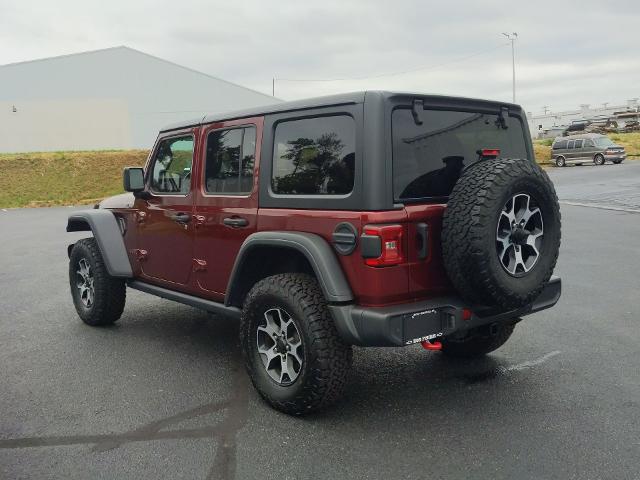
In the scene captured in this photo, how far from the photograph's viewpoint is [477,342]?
455cm

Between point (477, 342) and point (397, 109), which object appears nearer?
point (397, 109)

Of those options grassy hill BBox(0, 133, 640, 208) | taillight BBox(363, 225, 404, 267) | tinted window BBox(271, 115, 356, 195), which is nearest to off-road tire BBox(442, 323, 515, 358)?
taillight BBox(363, 225, 404, 267)

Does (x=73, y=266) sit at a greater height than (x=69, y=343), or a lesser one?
greater

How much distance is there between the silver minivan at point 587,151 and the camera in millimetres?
31750

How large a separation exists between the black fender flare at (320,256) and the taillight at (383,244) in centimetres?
21

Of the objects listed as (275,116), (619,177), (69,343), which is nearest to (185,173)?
(275,116)

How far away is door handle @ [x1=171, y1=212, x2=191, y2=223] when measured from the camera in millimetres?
4547

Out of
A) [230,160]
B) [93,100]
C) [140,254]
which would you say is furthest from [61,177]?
[230,160]

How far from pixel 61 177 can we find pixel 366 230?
27.0 meters

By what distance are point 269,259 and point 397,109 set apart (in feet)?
4.30

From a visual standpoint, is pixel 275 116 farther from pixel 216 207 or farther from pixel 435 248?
pixel 435 248

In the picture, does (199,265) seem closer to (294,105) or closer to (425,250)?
(294,105)

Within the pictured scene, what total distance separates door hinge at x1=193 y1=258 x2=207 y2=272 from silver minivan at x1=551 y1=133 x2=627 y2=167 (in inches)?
1261

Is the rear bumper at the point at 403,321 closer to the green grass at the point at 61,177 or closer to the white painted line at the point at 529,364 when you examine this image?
the white painted line at the point at 529,364
